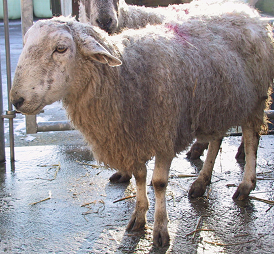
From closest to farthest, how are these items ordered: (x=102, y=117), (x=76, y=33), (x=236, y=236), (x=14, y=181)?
1. (x=76, y=33)
2. (x=102, y=117)
3. (x=236, y=236)
4. (x=14, y=181)

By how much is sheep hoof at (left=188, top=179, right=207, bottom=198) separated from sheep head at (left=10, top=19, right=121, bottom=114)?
1647 millimetres

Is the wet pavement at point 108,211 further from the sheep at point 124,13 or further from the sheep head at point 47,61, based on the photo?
the sheep at point 124,13

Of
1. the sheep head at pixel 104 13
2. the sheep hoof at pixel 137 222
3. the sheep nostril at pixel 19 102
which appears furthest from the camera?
the sheep head at pixel 104 13

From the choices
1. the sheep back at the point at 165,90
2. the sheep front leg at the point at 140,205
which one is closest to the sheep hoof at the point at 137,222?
the sheep front leg at the point at 140,205

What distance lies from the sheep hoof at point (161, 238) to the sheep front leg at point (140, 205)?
0.62 feet

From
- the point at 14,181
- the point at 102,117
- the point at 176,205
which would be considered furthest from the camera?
the point at 14,181

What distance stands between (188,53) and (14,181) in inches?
87.1

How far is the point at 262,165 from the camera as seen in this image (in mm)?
4070

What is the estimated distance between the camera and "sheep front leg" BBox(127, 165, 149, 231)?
2.81m

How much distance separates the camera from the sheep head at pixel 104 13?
3613 millimetres

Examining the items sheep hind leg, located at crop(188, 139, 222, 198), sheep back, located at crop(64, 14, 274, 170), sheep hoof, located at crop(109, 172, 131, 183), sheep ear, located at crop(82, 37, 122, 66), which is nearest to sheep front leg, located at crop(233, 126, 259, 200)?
sheep hind leg, located at crop(188, 139, 222, 198)

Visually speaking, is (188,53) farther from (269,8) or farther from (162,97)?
(269,8)

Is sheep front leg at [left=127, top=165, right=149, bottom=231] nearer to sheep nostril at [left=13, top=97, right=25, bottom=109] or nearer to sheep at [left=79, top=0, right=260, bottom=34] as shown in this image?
sheep nostril at [left=13, top=97, right=25, bottom=109]

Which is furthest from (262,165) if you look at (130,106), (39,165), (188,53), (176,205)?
(39,165)
